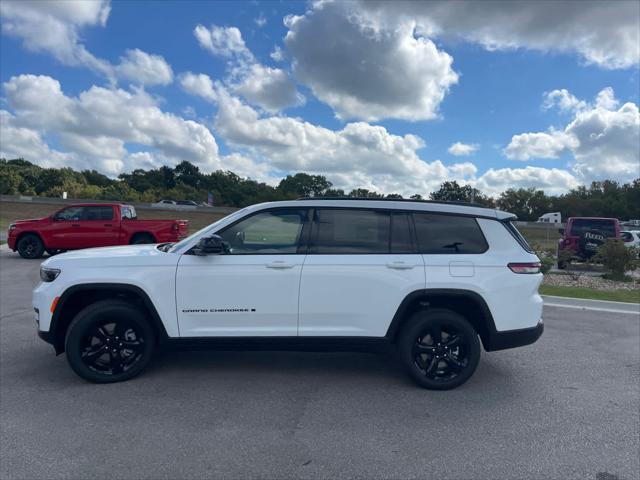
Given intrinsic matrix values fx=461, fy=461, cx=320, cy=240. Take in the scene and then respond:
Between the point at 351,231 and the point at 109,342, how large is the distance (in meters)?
2.48

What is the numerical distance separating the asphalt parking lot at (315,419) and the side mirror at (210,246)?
1262 mm

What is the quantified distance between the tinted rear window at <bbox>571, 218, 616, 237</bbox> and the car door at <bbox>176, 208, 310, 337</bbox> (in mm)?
14142

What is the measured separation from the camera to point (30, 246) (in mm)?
14289

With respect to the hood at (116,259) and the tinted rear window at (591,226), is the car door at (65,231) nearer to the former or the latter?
the hood at (116,259)

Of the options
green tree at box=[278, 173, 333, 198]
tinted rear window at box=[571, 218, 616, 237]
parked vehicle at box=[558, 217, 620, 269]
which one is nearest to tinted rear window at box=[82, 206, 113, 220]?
parked vehicle at box=[558, 217, 620, 269]

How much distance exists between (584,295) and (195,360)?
8.11 m

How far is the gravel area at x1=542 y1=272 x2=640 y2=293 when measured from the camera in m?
11.3

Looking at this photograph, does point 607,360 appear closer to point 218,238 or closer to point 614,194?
point 218,238

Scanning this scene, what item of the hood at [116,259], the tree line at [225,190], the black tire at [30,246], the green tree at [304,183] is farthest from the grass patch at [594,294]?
the green tree at [304,183]

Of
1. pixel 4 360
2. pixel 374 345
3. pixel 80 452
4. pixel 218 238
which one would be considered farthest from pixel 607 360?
pixel 4 360

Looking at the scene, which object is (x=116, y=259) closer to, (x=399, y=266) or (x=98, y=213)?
(x=399, y=266)

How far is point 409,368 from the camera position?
427 cm

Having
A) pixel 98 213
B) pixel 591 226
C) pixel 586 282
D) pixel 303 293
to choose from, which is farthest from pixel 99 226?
pixel 591 226

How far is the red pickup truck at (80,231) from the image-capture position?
14172 mm
